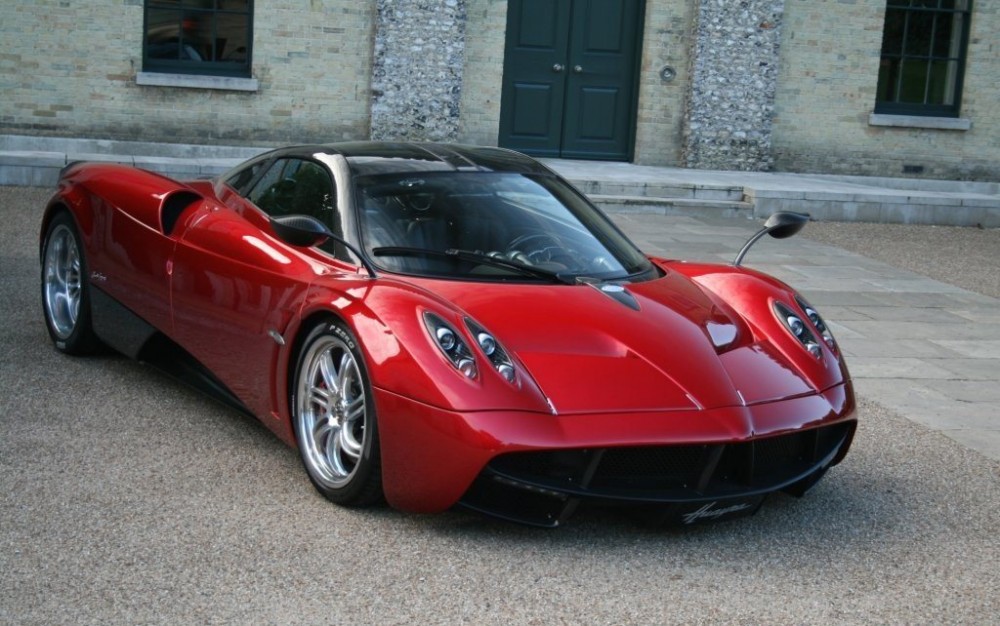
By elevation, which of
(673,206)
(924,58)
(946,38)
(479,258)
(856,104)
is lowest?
(673,206)

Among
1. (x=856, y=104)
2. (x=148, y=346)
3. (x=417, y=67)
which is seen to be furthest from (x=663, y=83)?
(x=148, y=346)

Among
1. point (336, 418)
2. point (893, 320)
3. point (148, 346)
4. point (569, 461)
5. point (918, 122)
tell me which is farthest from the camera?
point (918, 122)

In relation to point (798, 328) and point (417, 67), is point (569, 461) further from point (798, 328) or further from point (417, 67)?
point (417, 67)

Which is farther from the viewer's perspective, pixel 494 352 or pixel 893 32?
pixel 893 32

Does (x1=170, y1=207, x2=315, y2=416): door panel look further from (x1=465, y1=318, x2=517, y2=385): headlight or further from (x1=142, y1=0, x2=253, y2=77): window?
(x1=142, y1=0, x2=253, y2=77): window

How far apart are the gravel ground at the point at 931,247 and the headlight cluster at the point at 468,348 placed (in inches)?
287

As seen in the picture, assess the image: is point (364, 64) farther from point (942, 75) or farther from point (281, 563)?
point (281, 563)

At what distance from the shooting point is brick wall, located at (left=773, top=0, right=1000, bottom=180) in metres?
16.7

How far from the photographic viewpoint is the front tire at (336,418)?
4273 mm

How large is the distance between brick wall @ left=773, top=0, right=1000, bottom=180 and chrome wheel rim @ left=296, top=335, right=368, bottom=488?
518 inches

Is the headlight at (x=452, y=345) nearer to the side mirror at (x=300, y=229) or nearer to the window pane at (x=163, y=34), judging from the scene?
the side mirror at (x=300, y=229)

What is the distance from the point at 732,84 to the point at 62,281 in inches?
447

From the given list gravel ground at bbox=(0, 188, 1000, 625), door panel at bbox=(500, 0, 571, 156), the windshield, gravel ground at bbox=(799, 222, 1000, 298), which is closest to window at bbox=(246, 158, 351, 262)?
the windshield

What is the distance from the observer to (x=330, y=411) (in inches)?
177
